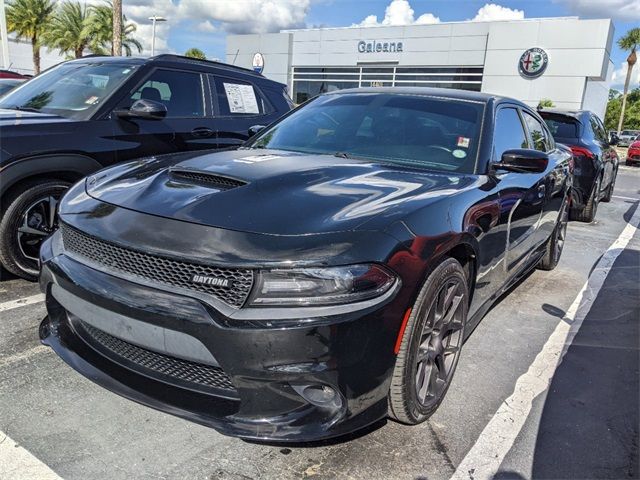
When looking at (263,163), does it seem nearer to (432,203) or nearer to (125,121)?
(432,203)

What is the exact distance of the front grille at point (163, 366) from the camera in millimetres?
1998

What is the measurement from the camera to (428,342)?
2455 mm

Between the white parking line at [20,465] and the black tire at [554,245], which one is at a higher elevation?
the black tire at [554,245]

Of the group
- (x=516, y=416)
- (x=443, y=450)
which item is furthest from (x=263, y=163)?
(x=516, y=416)

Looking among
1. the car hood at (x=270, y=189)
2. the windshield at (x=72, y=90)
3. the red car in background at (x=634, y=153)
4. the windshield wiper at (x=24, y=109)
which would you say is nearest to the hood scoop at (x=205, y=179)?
the car hood at (x=270, y=189)

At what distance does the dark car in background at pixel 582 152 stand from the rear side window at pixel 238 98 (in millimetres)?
4377

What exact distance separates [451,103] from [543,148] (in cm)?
165

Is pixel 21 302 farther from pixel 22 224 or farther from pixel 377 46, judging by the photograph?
pixel 377 46

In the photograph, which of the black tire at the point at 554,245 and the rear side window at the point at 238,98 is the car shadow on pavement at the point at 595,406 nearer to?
the black tire at the point at 554,245

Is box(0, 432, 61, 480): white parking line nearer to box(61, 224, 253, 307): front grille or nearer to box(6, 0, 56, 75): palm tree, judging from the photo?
box(61, 224, 253, 307): front grille

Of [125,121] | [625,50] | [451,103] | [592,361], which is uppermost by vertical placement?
[625,50]

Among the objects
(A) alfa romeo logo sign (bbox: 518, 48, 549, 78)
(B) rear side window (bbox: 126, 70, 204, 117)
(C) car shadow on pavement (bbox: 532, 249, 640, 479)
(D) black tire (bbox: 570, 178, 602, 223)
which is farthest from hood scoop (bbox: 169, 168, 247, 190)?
(A) alfa romeo logo sign (bbox: 518, 48, 549, 78)

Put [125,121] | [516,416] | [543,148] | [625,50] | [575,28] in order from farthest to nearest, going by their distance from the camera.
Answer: [625,50]
[575,28]
[543,148]
[125,121]
[516,416]

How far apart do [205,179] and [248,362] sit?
980 millimetres
